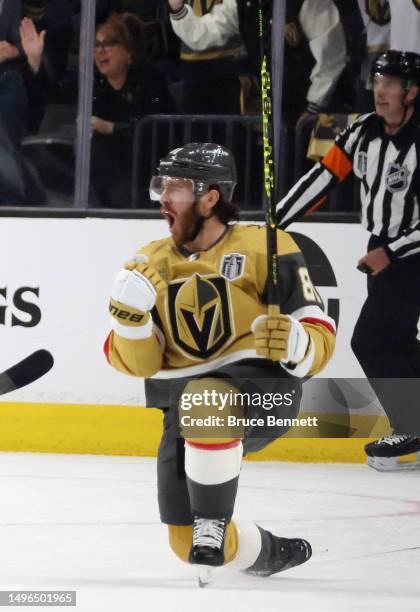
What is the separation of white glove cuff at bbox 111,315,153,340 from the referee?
155 centimetres

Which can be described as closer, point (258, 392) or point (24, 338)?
point (258, 392)

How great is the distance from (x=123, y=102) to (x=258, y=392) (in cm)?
189

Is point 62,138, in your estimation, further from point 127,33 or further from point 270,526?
point 270,526

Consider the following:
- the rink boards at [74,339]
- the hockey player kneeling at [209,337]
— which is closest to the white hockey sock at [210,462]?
the hockey player kneeling at [209,337]

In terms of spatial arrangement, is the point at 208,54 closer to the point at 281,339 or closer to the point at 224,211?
the point at 224,211

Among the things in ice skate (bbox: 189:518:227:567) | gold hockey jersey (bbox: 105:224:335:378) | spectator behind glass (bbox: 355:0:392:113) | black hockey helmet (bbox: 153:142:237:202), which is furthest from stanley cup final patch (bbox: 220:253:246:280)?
spectator behind glass (bbox: 355:0:392:113)

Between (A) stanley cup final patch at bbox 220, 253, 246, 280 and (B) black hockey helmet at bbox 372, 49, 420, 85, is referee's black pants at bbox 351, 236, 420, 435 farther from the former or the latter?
(A) stanley cup final patch at bbox 220, 253, 246, 280

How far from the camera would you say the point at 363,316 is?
3912 mm

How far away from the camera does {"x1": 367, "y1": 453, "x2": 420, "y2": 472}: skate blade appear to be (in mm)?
3855

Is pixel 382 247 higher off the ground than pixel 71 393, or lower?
higher

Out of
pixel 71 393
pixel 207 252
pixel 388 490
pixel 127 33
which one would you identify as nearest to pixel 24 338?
pixel 71 393

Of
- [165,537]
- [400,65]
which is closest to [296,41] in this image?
[400,65]

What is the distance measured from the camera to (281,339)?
7.31 feet

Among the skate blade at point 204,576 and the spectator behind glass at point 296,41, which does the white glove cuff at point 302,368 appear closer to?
the skate blade at point 204,576
